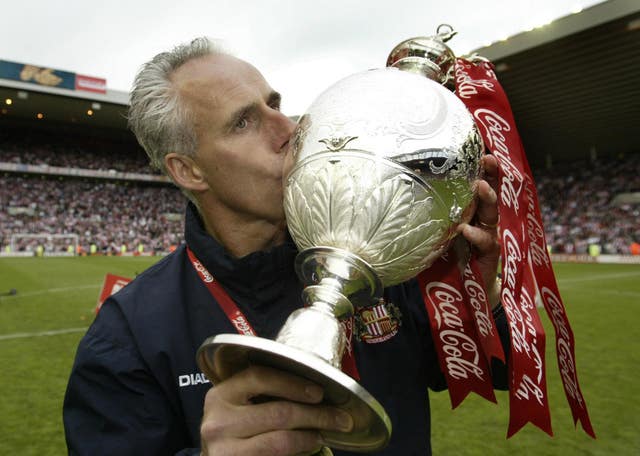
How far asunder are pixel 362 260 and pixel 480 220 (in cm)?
35

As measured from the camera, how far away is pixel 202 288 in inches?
45.4

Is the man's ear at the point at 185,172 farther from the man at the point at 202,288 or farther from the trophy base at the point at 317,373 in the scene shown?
the trophy base at the point at 317,373

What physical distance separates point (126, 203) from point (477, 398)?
31.3m

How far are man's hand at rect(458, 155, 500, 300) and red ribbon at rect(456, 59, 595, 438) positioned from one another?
0.02 metres

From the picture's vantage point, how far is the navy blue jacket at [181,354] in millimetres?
940

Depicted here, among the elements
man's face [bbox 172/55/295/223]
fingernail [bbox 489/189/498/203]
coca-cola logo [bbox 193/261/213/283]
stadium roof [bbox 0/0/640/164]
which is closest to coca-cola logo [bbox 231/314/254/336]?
coca-cola logo [bbox 193/261/213/283]

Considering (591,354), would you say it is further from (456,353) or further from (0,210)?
(0,210)

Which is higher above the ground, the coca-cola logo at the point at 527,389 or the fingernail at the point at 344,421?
the fingernail at the point at 344,421

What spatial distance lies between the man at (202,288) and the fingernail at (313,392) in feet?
1.31

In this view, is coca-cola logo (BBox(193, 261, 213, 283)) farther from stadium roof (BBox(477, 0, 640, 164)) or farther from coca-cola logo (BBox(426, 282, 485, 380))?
stadium roof (BBox(477, 0, 640, 164))

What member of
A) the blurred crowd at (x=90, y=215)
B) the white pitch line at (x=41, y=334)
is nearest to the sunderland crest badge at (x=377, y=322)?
the white pitch line at (x=41, y=334)

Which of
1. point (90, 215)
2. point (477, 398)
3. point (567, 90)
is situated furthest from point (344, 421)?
point (90, 215)

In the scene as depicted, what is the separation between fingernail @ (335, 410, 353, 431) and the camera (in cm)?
55

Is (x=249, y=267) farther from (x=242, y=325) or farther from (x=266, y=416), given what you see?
(x=266, y=416)
